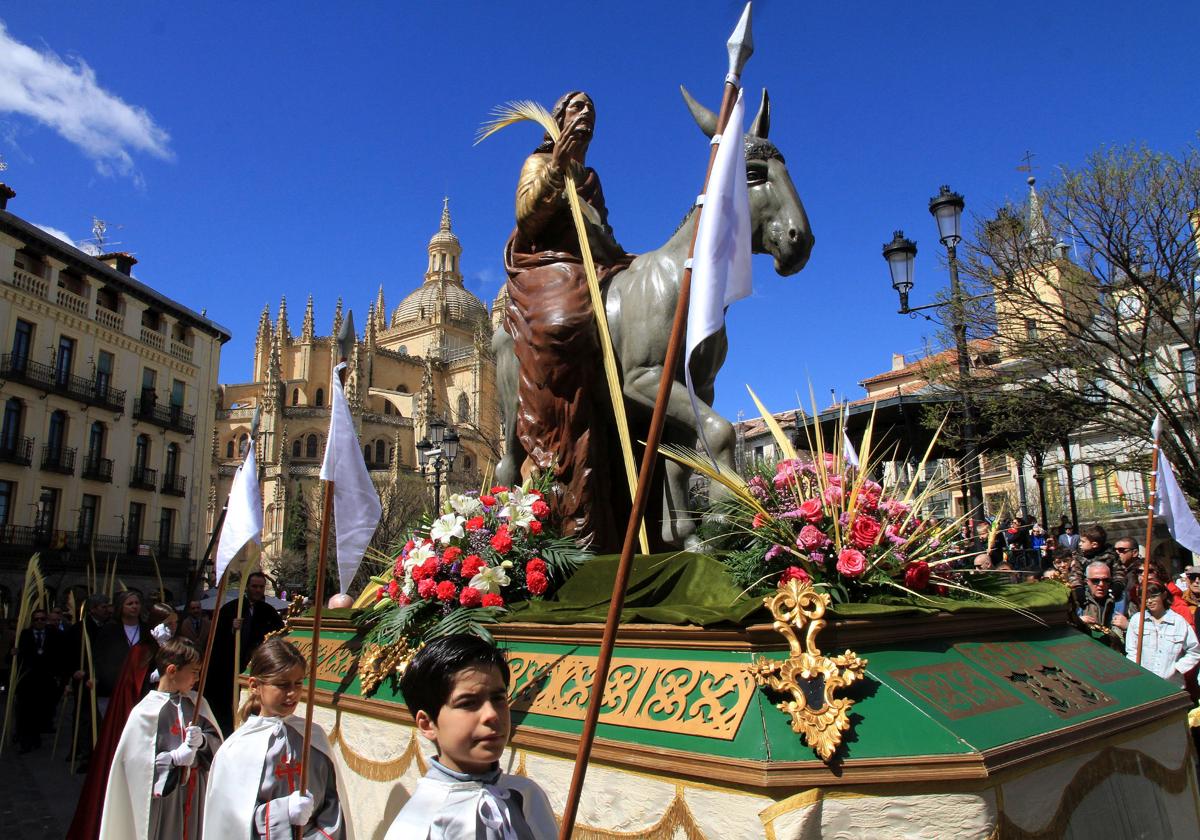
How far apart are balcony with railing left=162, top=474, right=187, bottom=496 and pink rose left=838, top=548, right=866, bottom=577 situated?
38.0 m

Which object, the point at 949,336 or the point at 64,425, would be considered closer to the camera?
the point at 949,336

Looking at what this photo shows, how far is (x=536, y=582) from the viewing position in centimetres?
374

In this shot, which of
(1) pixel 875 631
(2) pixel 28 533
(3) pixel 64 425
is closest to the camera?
(1) pixel 875 631

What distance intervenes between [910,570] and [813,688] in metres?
0.79

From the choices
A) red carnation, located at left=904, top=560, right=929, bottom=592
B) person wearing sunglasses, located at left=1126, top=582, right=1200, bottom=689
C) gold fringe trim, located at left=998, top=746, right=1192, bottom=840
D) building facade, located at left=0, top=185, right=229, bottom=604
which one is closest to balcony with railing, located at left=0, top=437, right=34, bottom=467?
building facade, located at left=0, top=185, right=229, bottom=604

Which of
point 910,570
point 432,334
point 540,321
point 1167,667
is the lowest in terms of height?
point 1167,667

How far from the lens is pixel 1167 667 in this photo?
625 cm

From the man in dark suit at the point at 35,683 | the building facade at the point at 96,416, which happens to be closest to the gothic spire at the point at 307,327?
the building facade at the point at 96,416

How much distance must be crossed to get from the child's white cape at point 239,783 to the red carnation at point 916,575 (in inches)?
92.9

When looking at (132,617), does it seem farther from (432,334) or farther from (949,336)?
(432,334)

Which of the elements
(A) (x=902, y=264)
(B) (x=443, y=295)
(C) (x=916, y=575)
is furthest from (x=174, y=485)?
(B) (x=443, y=295)

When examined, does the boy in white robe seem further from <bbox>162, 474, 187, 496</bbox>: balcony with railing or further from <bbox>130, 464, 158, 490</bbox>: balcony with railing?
<bbox>162, 474, 187, 496</bbox>: balcony with railing

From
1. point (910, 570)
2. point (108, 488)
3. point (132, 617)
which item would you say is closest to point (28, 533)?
point (108, 488)

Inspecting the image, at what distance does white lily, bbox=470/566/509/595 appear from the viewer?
148 inches
